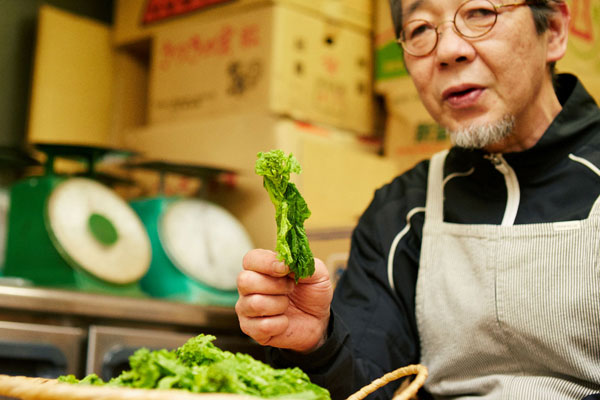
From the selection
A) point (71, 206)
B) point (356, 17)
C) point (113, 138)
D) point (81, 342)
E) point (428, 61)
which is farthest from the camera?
point (113, 138)

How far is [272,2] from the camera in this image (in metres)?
2.22

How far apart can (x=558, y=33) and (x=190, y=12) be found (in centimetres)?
144

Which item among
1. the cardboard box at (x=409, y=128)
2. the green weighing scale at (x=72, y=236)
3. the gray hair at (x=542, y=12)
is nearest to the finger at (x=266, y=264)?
the gray hair at (x=542, y=12)

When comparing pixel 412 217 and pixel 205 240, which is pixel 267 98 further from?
pixel 412 217

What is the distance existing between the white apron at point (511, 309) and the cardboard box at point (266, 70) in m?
1.03

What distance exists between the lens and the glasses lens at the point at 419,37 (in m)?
1.33

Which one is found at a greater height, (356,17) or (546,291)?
(356,17)

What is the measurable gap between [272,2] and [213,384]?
67.2 inches

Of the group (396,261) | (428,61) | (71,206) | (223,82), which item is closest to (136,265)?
(71,206)

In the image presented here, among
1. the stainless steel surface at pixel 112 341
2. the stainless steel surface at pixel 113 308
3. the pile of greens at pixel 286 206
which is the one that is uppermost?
the pile of greens at pixel 286 206

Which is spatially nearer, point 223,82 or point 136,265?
point 136,265

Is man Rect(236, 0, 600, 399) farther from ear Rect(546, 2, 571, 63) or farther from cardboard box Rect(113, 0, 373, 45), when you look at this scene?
cardboard box Rect(113, 0, 373, 45)

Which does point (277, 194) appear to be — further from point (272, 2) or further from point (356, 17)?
point (356, 17)

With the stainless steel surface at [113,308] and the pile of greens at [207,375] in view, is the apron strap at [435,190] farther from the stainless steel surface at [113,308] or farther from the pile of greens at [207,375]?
the stainless steel surface at [113,308]
